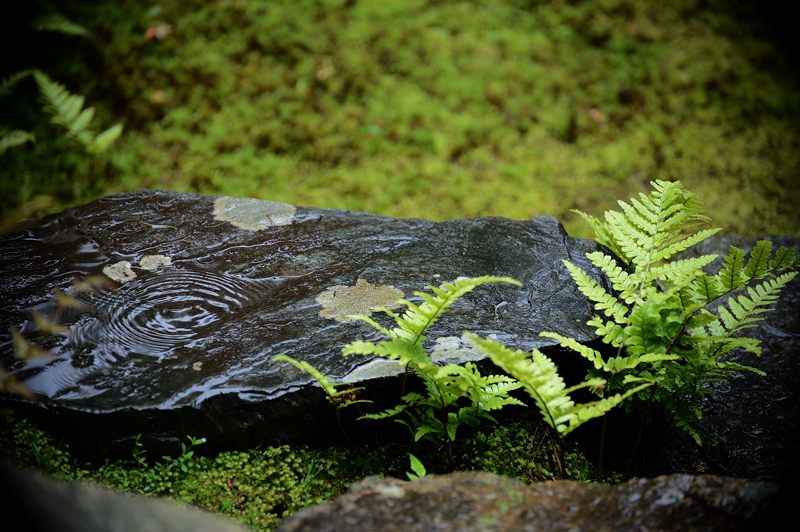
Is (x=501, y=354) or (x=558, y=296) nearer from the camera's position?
(x=501, y=354)

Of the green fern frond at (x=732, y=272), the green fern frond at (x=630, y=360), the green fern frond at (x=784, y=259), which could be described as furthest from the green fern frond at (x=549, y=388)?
the green fern frond at (x=784, y=259)

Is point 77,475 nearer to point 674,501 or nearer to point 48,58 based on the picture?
point 674,501

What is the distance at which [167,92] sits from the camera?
19.7ft

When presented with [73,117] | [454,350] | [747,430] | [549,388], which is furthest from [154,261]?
[747,430]

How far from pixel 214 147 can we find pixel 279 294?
9.82 ft

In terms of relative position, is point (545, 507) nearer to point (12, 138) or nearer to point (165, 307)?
point (165, 307)

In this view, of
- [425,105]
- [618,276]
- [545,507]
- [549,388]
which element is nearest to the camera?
[545,507]

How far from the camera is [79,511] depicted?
160cm

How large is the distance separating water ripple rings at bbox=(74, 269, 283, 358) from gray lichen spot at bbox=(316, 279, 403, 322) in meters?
0.31

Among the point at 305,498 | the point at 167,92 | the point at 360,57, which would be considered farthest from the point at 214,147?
the point at 305,498

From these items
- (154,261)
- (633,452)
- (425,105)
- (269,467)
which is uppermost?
(425,105)

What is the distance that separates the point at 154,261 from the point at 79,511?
Answer: 1.89 m

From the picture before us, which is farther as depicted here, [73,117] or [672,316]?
[73,117]

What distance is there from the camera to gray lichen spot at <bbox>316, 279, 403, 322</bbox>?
3.05 meters
